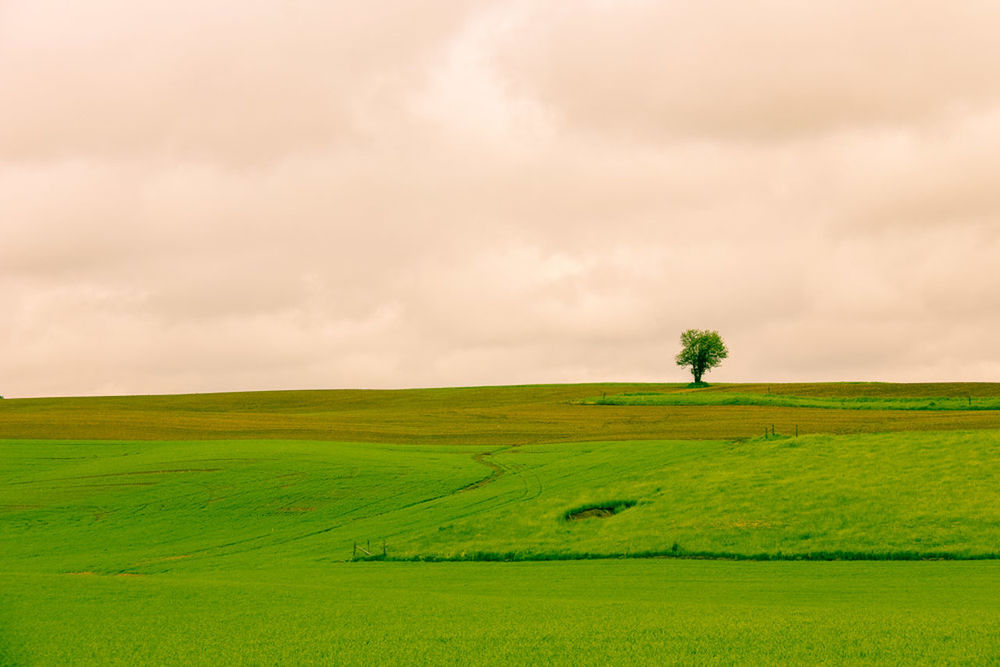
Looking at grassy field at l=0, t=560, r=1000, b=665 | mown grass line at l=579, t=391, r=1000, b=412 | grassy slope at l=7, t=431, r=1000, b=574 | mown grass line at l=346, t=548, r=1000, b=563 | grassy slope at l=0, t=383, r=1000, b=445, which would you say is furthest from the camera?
mown grass line at l=579, t=391, r=1000, b=412

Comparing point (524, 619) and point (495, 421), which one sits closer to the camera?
point (524, 619)

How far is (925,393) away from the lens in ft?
304

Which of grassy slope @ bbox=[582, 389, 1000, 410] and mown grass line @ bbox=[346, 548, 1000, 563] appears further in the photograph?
grassy slope @ bbox=[582, 389, 1000, 410]

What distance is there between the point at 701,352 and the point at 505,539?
10348cm

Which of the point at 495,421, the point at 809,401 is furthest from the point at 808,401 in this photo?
the point at 495,421

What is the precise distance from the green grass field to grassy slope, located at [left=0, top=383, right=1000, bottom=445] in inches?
25.2

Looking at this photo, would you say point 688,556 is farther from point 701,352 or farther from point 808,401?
point 701,352

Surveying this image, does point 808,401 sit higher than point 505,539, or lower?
higher

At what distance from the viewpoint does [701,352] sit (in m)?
134

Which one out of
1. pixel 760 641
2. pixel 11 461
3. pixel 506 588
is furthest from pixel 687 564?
pixel 11 461

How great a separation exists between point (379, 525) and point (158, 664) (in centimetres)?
2587

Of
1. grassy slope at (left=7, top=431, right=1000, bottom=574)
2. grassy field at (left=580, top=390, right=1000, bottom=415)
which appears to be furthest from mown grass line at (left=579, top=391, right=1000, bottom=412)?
grassy slope at (left=7, top=431, right=1000, bottom=574)

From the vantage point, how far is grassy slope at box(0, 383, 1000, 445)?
61.8m

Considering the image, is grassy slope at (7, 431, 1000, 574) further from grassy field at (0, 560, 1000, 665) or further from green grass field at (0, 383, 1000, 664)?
grassy field at (0, 560, 1000, 665)
